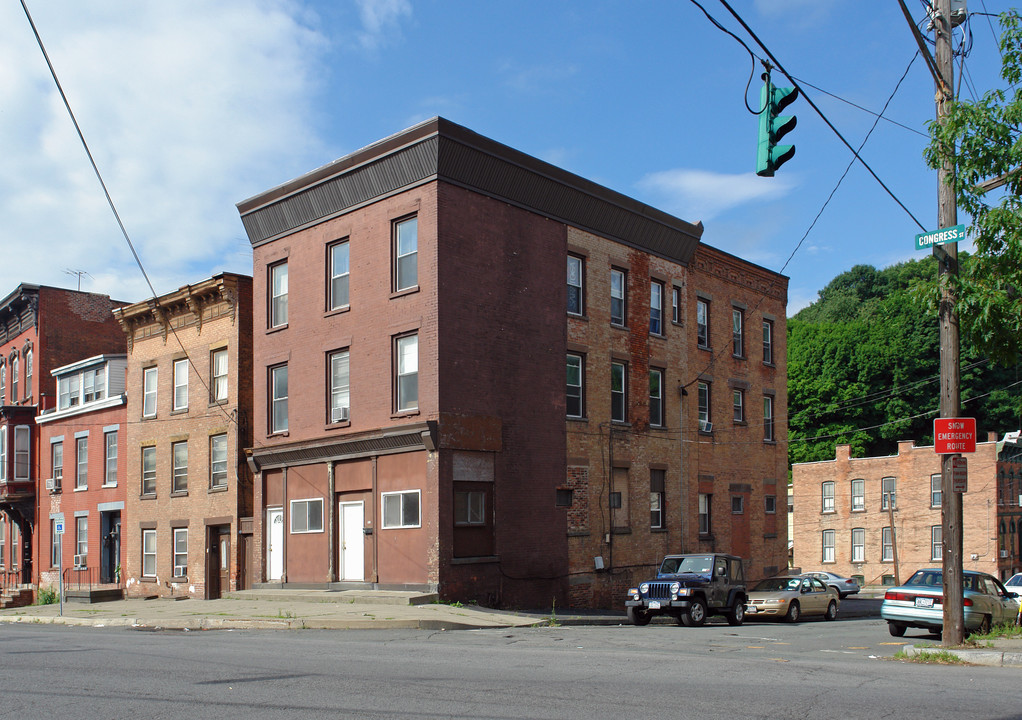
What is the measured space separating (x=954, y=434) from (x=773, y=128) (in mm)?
6900

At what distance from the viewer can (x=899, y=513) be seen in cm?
6078

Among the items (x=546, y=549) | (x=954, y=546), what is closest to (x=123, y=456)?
(x=546, y=549)

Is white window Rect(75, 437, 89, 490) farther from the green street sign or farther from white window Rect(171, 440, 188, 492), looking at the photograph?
the green street sign

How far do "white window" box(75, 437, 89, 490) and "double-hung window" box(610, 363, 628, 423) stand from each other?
21.8 meters

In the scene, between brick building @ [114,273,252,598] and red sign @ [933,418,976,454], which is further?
brick building @ [114,273,252,598]

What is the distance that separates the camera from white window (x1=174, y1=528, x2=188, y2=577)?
109 ft

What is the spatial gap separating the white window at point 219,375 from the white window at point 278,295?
3.17 m

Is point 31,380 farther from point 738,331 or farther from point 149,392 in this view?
point 738,331

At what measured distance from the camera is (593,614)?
1024 inches

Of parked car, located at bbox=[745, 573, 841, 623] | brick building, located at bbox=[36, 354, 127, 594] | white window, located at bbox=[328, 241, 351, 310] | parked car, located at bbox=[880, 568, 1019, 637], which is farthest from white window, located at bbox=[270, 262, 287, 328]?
parked car, located at bbox=[880, 568, 1019, 637]

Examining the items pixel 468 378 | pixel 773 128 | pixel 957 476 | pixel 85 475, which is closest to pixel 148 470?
pixel 85 475

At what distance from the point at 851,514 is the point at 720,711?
58.1 meters

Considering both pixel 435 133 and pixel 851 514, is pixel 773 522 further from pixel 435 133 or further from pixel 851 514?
pixel 851 514

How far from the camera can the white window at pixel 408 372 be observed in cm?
2577
